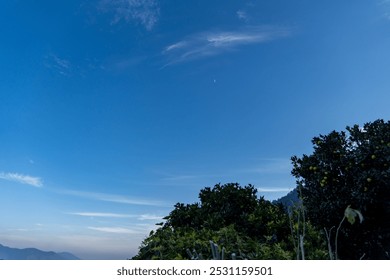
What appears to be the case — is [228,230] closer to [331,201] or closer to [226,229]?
[226,229]

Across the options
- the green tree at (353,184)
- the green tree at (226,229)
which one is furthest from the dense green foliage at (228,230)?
the green tree at (353,184)

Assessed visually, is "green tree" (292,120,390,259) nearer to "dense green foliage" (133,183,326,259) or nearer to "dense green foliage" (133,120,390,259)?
"dense green foliage" (133,120,390,259)

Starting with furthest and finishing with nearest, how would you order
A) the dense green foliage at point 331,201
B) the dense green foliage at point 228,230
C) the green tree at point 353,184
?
the green tree at point 353,184 < the dense green foliage at point 331,201 < the dense green foliage at point 228,230

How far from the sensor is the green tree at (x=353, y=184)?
1020 centimetres

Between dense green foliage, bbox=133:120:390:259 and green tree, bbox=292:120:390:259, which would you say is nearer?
dense green foliage, bbox=133:120:390:259

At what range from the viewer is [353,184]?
417 inches

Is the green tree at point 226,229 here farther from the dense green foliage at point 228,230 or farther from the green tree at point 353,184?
the green tree at point 353,184

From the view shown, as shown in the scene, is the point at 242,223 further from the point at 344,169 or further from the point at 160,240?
the point at 344,169

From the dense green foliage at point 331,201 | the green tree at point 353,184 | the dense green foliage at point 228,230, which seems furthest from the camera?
the green tree at point 353,184

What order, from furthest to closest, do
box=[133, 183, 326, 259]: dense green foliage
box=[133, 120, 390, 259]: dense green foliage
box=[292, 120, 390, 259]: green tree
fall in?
box=[292, 120, 390, 259]: green tree
box=[133, 120, 390, 259]: dense green foliage
box=[133, 183, 326, 259]: dense green foliage

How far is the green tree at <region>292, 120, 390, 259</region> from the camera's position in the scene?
10.2 meters

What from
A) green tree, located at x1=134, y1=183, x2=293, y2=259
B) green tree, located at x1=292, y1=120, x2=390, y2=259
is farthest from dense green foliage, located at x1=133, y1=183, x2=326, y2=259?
green tree, located at x1=292, y1=120, x2=390, y2=259
